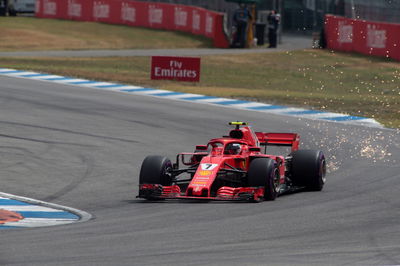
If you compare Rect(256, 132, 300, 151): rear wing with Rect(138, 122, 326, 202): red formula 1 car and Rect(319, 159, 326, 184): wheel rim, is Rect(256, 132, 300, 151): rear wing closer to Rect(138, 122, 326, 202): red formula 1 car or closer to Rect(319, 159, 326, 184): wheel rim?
Rect(138, 122, 326, 202): red formula 1 car

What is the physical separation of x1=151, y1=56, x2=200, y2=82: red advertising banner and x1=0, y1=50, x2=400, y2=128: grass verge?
1.18 ft

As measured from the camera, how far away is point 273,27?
45750 millimetres

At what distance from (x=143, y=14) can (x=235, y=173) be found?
40243 millimetres

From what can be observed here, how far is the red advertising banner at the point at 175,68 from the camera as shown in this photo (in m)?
30.8

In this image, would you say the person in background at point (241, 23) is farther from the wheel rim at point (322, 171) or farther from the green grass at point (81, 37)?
the wheel rim at point (322, 171)

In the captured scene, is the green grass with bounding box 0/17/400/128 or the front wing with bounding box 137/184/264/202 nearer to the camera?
the front wing with bounding box 137/184/264/202

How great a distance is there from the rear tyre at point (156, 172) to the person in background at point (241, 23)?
102 ft

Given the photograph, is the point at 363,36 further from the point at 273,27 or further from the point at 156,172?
the point at 156,172

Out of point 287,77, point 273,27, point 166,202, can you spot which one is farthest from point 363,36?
point 166,202

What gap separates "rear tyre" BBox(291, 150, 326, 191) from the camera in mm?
14430

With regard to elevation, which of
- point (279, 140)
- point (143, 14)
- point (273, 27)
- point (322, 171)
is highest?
point (279, 140)

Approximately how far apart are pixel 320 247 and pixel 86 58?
30353 millimetres

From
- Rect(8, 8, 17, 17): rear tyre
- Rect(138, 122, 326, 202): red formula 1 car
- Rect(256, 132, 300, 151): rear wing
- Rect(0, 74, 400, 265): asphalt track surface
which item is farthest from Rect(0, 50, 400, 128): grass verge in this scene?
Rect(8, 8, 17, 17): rear tyre

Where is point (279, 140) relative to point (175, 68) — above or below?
above
